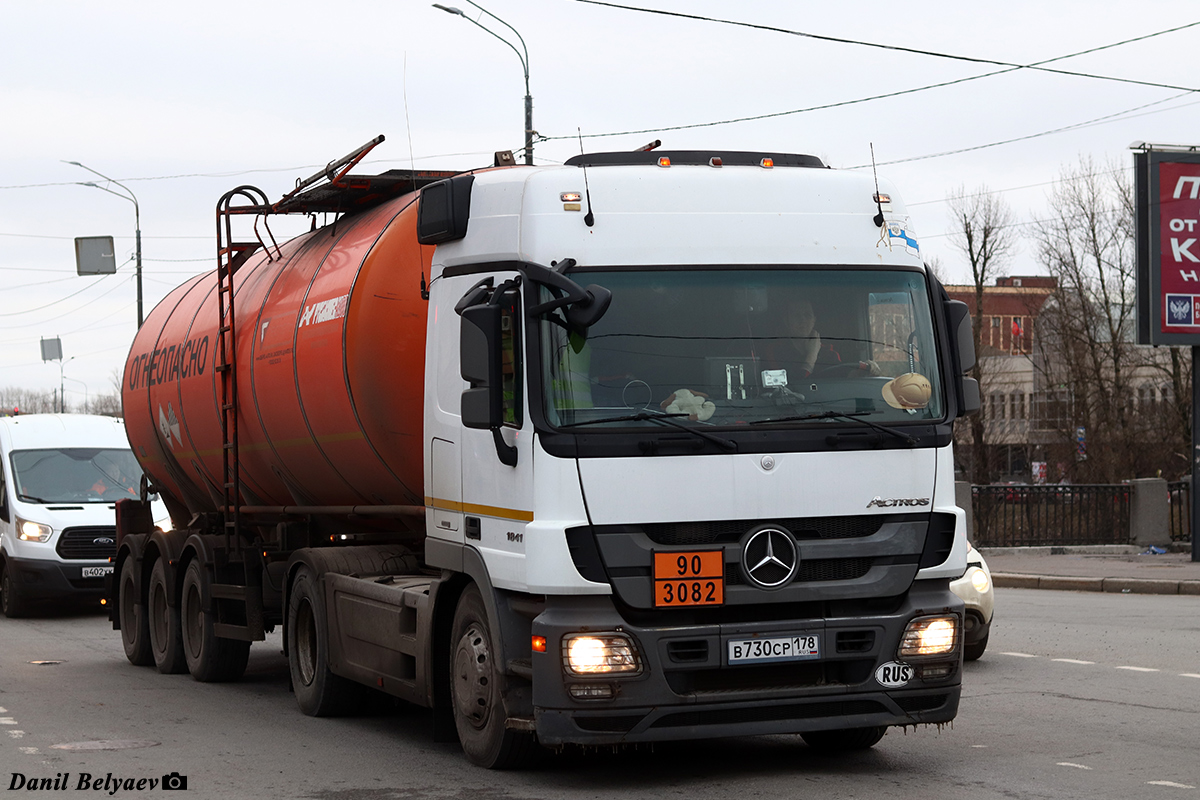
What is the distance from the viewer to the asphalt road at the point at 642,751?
7.25 meters

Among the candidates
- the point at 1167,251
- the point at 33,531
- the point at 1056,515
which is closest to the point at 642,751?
the point at 33,531

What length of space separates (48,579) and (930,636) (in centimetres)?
1409

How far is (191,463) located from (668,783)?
698 centimetres

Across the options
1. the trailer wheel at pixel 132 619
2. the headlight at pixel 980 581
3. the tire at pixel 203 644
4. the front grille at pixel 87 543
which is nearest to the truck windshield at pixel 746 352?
the headlight at pixel 980 581

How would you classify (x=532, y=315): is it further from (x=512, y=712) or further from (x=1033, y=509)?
(x=1033, y=509)

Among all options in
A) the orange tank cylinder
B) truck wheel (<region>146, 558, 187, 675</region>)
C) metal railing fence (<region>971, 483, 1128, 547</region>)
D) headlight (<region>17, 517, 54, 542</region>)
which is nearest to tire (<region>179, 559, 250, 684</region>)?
truck wheel (<region>146, 558, 187, 675</region>)

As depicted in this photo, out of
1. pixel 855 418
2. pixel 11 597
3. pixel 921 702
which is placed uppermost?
pixel 855 418

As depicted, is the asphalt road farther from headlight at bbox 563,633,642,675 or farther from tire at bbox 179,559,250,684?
headlight at bbox 563,633,642,675

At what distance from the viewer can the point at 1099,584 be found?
21.4 m

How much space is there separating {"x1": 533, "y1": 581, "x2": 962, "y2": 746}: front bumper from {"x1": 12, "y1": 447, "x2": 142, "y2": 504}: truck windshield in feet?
46.8

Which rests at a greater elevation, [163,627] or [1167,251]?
[1167,251]

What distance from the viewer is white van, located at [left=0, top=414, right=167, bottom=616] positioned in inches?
739

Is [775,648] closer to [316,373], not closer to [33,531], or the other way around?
[316,373]

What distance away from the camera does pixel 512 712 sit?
286 inches
